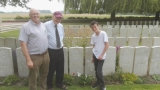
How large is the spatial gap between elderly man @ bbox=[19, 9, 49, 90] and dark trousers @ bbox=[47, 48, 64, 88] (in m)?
0.17

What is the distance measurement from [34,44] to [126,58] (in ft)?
7.33

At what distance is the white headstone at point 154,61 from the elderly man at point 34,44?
2.53m

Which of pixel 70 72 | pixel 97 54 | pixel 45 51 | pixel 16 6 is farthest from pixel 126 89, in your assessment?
pixel 16 6

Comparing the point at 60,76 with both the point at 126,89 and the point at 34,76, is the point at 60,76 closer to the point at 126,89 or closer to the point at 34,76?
the point at 34,76

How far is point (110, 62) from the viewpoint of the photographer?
3.78 m

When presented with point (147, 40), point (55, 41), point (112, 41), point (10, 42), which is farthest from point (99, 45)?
point (147, 40)

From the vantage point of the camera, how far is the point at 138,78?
3.70m

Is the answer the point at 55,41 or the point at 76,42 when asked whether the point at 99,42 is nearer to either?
the point at 55,41

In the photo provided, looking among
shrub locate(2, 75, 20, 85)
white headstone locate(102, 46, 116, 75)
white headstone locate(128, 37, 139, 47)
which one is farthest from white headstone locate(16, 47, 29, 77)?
white headstone locate(128, 37, 139, 47)

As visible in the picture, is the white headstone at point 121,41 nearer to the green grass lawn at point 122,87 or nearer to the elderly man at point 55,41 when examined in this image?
the green grass lawn at point 122,87

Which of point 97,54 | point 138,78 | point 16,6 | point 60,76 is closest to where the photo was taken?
point 97,54

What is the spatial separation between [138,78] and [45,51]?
2.27 m

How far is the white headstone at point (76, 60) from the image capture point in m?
3.66

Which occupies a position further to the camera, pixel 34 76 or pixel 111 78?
pixel 111 78
